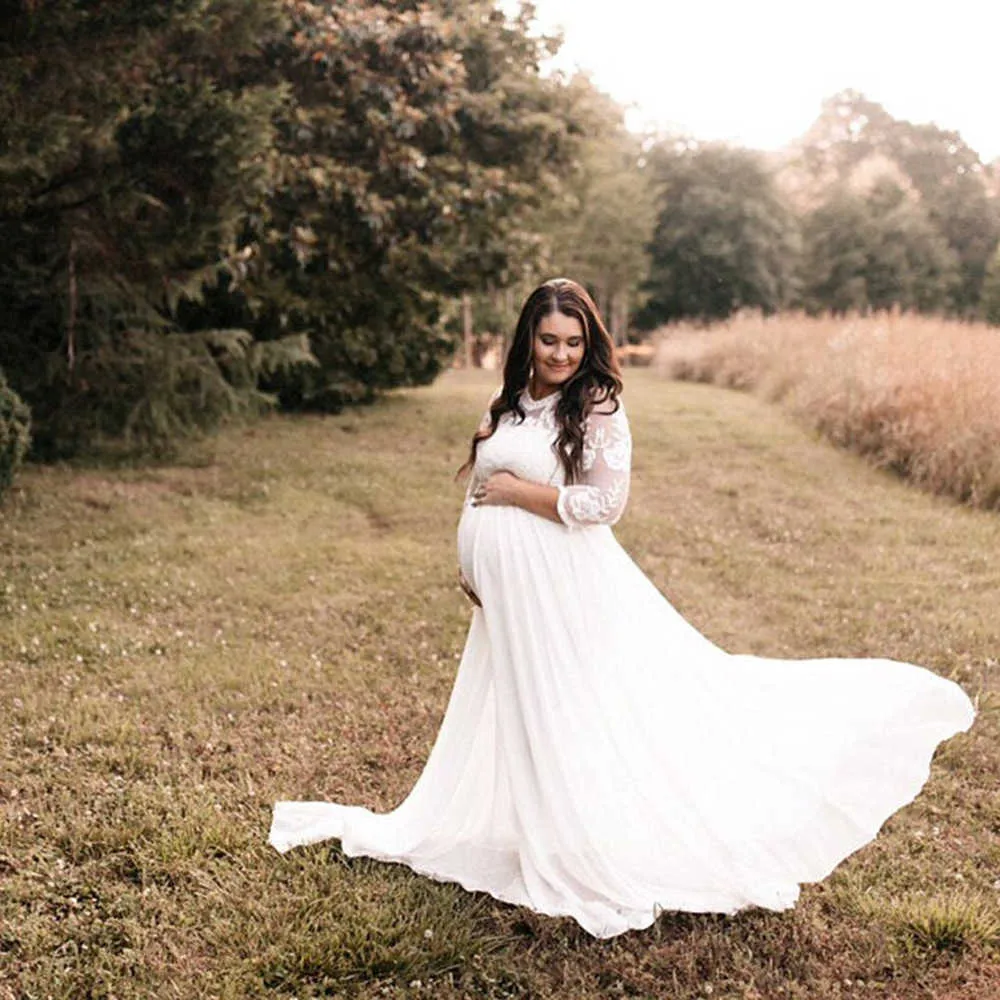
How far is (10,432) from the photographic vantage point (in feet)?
28.8

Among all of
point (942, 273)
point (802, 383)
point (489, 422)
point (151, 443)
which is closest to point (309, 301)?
point (151, 443)

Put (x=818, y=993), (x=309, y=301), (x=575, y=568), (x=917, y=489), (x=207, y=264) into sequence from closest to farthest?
(x=818, y=993), (x=575, y=568), (x=207, y=264), (x=917, y=489), (x=309, y=301)

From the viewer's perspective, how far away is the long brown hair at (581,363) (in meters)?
3.71

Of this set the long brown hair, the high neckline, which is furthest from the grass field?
the high neckline

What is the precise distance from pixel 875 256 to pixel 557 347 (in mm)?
41148

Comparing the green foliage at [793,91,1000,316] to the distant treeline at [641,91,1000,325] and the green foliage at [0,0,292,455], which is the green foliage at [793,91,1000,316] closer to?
the distant treeline at [641,91,1000,325]

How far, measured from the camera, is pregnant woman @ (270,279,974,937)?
3.63m

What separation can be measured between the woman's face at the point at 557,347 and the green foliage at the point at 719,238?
34.7 m

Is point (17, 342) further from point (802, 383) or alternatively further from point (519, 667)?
point (802, 383)

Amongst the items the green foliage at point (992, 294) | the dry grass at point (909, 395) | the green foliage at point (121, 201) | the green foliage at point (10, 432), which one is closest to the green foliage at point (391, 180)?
the green foliage at point (121, 201)

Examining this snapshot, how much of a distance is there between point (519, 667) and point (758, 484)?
857 centimetres

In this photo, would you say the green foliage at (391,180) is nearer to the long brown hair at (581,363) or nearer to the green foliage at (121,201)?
the green foliage at (121,201)

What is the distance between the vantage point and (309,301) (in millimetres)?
14391

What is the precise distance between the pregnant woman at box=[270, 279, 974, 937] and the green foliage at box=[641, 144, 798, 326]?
3467 centimetres
